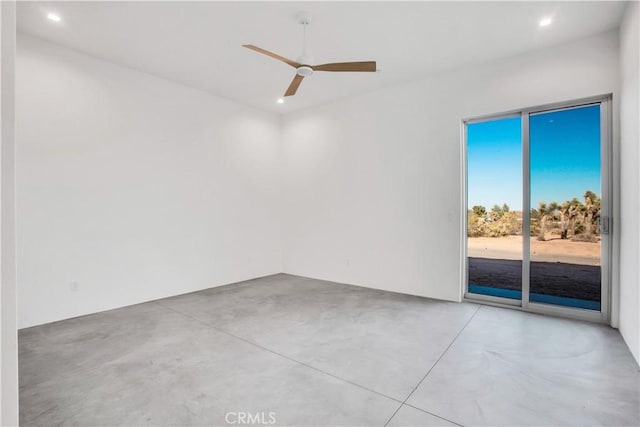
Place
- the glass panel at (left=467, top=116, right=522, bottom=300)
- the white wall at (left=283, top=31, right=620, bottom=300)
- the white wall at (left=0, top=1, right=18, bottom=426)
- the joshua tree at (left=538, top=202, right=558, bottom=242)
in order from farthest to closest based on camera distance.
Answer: the glass panel at (left=467, top=116, right=522, bottom=300) < the joshua tree at (left=538, top=202, right=558, bottom=242) < the white wall at (left=283, top=31, right=620, bottom=300) < the white wall at (left=0, top=1, right=18, bottom=426)

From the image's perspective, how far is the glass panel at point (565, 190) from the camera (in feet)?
12.5

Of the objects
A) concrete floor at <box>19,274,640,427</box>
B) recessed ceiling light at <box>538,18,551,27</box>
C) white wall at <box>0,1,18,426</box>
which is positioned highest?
recessed ceiling light at <box>538,18,551,27</box>

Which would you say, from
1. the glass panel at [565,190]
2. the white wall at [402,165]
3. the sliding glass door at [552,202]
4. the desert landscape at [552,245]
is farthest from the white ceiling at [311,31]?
the desert landscape at [552,245]

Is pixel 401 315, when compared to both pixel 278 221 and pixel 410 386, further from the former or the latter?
pixel 278 221

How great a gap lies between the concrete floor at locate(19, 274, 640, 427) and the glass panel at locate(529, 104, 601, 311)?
0.95 metres

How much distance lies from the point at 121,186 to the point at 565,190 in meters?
5.86

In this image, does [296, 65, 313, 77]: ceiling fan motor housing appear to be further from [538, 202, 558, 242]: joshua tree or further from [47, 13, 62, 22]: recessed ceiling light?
[538, 202, 558, 242]: joshua tree

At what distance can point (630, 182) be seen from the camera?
2893mm

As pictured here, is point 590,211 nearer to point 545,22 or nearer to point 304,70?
point 545,22

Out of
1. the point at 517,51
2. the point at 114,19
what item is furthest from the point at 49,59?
the point at 517,51

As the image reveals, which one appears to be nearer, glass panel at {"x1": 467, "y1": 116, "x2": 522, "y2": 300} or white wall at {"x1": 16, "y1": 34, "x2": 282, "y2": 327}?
white wall at {"x1": 16, "y1": 34, "x2": 282, "y2": 327}

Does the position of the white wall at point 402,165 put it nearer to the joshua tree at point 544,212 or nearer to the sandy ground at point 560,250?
the sandy ground at point 560,250

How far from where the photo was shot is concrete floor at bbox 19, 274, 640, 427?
198cm

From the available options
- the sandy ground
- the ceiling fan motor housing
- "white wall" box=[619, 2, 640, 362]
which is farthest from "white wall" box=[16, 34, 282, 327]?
"white wall" box=[619, 2, 640, 362]
